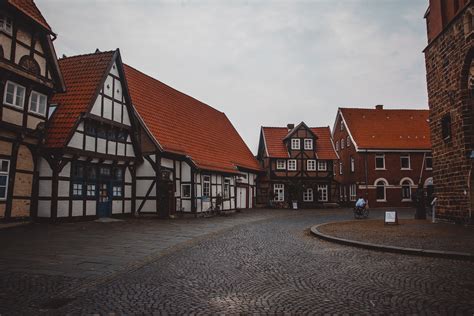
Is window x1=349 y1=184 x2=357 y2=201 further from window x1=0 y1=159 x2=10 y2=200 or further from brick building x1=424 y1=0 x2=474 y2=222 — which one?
window x1=0 y1=159 x2=10 y2=200

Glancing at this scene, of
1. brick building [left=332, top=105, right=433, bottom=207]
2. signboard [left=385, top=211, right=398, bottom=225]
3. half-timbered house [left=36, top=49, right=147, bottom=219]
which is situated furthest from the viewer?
brick building [left=332, top=105, right=433, bottom=207]

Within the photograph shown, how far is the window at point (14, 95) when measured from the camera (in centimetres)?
1452

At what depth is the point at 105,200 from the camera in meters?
19.6

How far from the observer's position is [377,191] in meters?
38.2

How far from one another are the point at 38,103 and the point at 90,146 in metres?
3.10

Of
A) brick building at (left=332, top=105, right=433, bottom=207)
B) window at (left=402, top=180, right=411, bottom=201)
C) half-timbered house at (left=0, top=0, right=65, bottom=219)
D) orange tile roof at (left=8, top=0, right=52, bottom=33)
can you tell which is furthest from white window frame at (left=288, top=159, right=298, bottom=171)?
orange tile roof at (left=8, top=0, right=52, bottom=33)

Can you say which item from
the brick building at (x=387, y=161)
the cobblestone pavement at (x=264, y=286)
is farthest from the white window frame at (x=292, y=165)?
the cobblestone pavement at (x=264, y=286)

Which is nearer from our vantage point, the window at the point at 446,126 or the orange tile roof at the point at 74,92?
the window at the point at 446,126

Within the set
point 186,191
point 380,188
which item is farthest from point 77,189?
point 380,188

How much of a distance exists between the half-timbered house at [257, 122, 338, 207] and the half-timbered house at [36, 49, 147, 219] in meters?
19.4

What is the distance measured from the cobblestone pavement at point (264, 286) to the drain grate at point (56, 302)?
0.01m

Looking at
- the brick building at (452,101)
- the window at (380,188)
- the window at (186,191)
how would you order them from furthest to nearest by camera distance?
the window at (380,188), the window at (186,191), the brick building at (452,101)

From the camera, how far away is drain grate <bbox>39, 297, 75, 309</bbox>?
5.12m

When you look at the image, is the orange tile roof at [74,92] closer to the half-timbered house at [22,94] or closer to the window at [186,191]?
the half-timbered house at [22,94]
